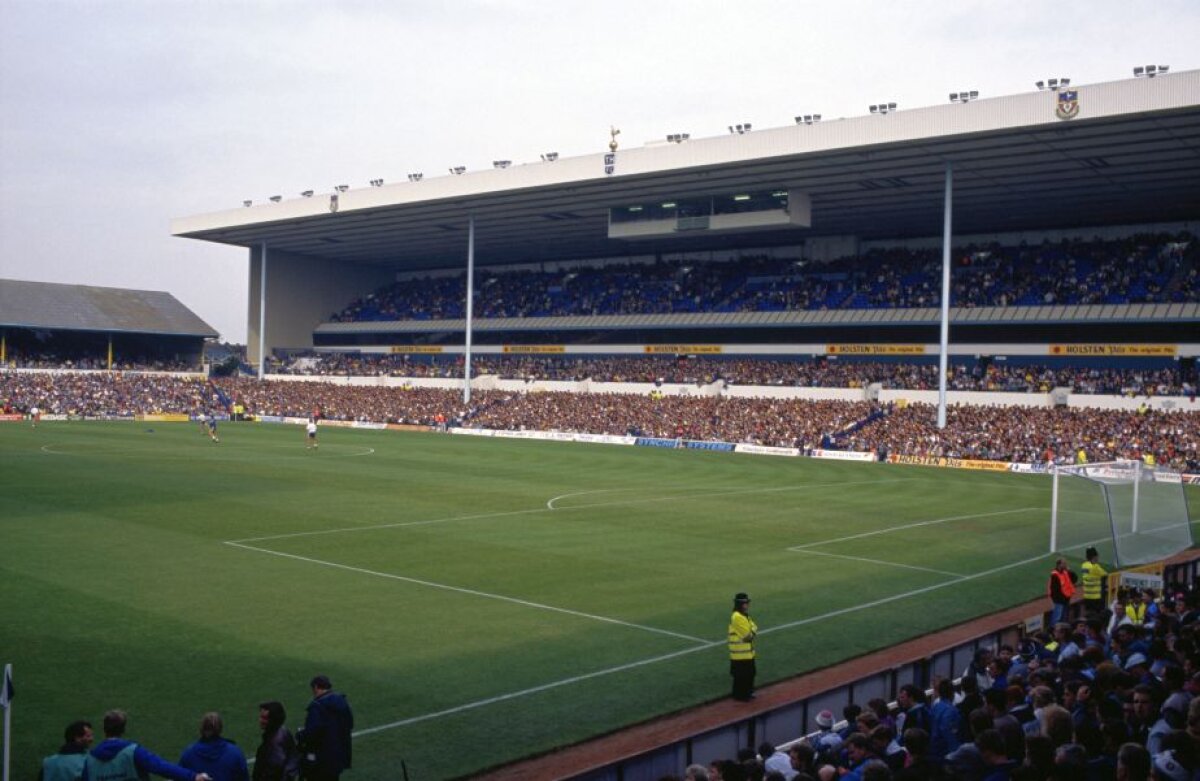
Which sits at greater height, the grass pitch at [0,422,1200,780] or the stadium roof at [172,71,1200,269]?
the stadium roof at [172,71,1200,269]

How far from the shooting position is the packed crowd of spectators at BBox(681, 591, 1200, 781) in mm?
6094

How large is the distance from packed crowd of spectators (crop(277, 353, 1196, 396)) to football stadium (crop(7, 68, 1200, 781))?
1.36 ft

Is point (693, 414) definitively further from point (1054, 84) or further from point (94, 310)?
point (94, 310)

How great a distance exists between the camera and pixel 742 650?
13.0 metres

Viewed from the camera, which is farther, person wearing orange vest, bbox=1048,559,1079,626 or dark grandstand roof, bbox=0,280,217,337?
dark grandstand roof, bbox=0,280,217,337

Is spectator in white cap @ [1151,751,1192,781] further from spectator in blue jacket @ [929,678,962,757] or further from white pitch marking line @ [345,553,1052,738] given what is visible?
white pitch marking line @ [345,553,1052,738]

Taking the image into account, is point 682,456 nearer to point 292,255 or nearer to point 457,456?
point 457,456

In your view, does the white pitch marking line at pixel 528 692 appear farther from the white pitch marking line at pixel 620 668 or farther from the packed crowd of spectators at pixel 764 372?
the packed crowd of spectators at pixel 764 372

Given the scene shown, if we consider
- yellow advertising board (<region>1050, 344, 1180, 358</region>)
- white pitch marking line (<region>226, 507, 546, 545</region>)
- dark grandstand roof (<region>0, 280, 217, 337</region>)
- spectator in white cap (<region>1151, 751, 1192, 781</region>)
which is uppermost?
dark grandstand roof (<region>0, 280, 217, 337</region>)

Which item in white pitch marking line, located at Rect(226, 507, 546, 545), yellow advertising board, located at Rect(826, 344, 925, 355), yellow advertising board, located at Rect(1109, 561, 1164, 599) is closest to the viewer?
yellow advertising board, located at Rect(1109, 561, 1164, 599)

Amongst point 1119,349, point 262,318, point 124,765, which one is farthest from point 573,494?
point 262,318

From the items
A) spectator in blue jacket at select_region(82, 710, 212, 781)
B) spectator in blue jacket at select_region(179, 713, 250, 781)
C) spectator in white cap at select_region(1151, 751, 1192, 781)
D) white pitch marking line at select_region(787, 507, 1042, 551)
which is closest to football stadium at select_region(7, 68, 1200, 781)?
spectator in white cap at select_region(1151, 751, 1192, 781)

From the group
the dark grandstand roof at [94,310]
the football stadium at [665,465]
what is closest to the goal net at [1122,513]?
the football stadium at [665,465]

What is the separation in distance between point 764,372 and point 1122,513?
4494 centimetres
